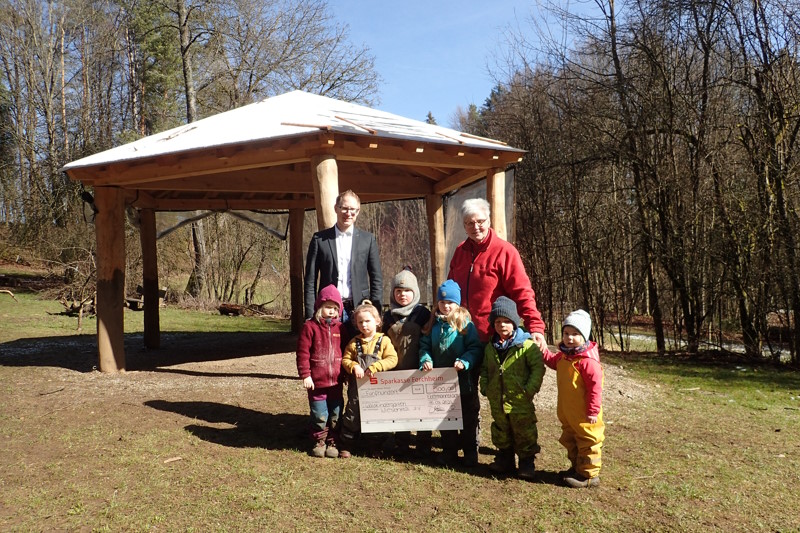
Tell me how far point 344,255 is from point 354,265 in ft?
0.38

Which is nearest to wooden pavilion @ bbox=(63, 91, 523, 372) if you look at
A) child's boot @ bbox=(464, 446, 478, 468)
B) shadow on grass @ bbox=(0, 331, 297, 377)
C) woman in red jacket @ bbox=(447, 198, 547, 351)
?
shadow on grass @ bbox=(0, 331, 297, 377)

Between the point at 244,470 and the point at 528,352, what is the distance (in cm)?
209

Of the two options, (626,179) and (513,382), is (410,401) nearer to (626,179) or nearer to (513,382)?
(513,382)

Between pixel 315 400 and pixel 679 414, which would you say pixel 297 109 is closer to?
pixel 315 400

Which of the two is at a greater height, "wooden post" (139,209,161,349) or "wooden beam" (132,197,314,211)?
"wooden beam" (132,197,314,211)

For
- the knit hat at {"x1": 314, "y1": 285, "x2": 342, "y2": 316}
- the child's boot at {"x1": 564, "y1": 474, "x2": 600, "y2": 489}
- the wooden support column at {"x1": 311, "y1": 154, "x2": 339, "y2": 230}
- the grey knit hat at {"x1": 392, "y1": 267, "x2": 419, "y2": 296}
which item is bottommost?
the child's boot at {"x1": 564, "y1": 474, "x2": 600, "y2": 489}

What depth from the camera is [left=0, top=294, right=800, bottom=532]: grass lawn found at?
10.7 feet

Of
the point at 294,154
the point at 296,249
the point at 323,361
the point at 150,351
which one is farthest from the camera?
the point at 296,249

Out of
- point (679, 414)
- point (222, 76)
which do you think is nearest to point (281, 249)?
point (222, 76)

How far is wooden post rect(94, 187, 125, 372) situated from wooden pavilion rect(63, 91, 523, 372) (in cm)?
1

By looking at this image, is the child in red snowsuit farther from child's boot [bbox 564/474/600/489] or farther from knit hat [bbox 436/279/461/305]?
child's boot [bbox 564/474/600/489]

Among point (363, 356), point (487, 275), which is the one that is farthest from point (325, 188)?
point (487, 275)

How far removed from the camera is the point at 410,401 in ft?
13.1

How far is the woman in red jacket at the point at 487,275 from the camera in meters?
3.97
